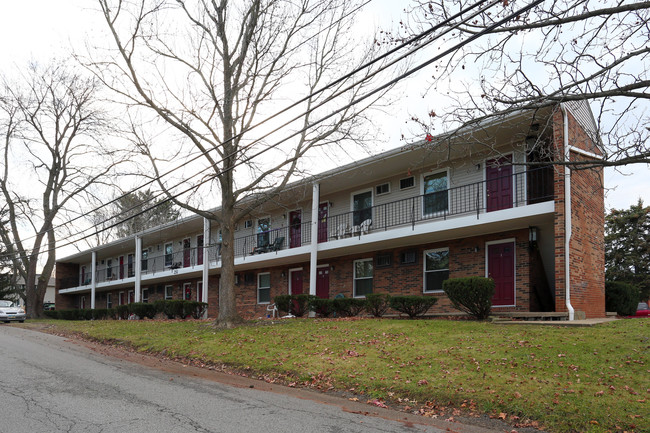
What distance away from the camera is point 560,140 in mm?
13156

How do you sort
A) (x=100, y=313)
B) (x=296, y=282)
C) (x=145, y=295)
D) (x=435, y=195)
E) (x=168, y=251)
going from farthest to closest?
(x=145, y=295), (x=168, y=251), (x=100, y=313), (x=296, y=282), (x=435, y=195)

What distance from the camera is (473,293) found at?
13.1 metres

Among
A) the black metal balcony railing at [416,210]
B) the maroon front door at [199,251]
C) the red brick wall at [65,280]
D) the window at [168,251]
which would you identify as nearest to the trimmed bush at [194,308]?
the black metal balcony railing at [416,210]

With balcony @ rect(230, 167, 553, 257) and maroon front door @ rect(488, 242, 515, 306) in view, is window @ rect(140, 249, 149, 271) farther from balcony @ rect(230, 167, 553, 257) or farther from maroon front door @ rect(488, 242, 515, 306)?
maroon front door @ rect(488, 242, 515, 306)

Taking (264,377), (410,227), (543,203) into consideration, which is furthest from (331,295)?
(264,377)

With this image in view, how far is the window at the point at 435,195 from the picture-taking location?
1706 centimetres

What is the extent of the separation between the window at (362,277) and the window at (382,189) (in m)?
2.57

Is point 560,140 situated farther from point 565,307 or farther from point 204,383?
point 204,383

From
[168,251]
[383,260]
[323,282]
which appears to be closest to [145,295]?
[168,251]

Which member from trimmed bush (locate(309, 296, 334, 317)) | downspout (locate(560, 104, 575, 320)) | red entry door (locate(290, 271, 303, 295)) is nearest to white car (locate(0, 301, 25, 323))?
red entry door (locate(290, 271, 303, 295))

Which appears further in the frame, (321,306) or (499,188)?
(321,306)

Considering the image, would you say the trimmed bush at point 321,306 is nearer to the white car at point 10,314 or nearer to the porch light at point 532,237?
the porch light at point 532,237

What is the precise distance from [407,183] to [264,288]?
9.68m

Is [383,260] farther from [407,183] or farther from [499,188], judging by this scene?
[499,188]
